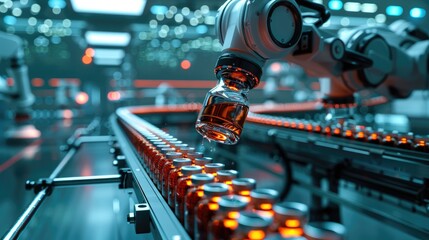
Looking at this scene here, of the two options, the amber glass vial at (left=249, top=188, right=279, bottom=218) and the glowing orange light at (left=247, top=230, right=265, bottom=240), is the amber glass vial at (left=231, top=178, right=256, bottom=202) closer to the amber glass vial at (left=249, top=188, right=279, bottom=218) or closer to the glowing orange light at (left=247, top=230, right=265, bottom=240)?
the amber glass vial at (left=249, top=188, right=279, bottom=218)

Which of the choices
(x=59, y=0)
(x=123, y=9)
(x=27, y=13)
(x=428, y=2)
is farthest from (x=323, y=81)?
(x=27, y=13)

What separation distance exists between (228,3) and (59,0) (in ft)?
17.7

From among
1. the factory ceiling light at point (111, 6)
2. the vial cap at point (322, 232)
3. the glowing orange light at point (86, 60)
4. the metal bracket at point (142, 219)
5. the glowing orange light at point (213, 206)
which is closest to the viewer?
the vial cap at point (322, 232)

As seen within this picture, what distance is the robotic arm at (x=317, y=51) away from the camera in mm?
935

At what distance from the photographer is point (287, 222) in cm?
53

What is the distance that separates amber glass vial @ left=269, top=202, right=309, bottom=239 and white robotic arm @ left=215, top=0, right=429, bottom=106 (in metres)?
0.48

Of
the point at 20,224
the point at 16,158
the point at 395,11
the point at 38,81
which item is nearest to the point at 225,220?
the point at 20,224

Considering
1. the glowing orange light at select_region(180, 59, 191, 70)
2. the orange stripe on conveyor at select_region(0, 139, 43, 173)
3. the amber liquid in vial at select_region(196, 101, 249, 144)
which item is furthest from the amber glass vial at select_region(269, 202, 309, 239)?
the glowing orange light at select_region(180, 59, 191, 70)

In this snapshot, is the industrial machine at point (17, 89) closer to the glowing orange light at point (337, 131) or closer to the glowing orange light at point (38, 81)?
the glowing orange light at point (337, 131)

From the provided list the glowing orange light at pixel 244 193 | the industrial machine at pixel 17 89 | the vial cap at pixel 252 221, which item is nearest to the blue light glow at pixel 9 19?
the industrial machine at pixel 17 89

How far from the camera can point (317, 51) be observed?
1.37 m

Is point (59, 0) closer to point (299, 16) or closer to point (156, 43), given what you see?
point (299, 16)

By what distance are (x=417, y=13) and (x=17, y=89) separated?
217 inches

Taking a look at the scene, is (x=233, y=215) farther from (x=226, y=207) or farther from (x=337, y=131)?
(x=337, y=131)
